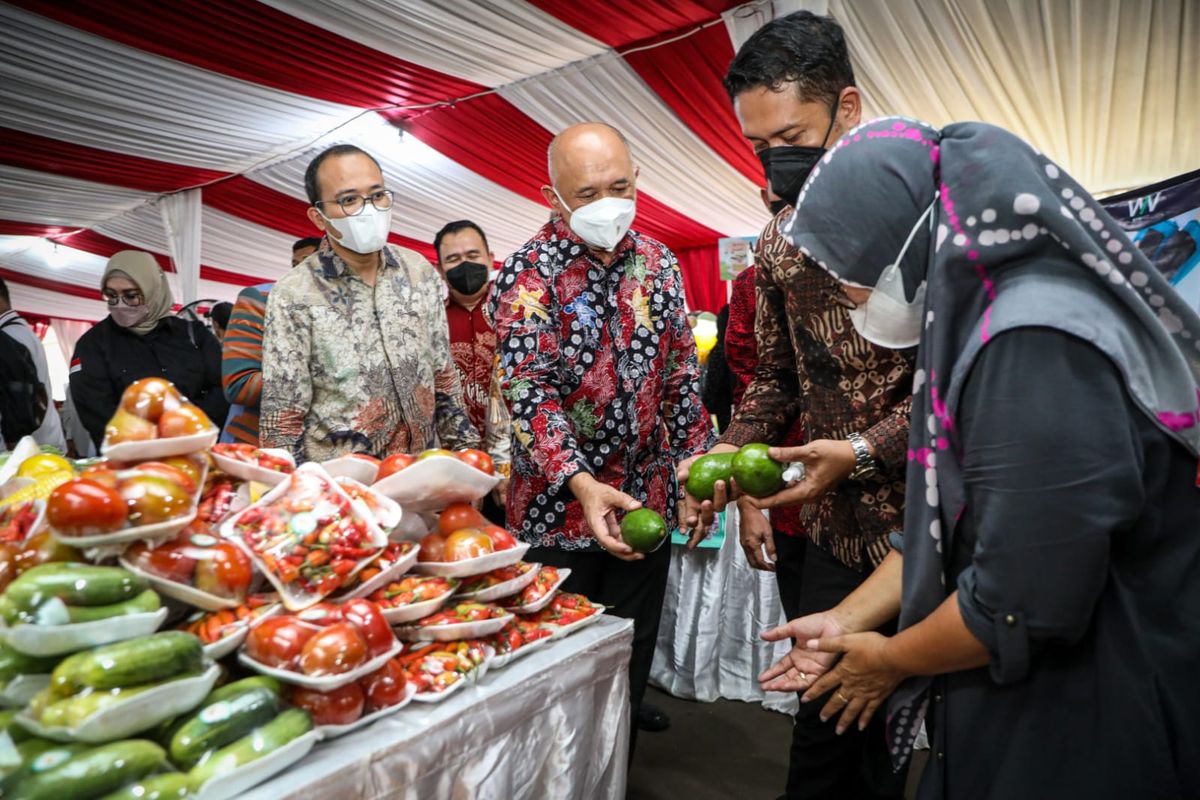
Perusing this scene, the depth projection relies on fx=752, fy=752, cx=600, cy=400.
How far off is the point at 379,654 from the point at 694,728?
2.49m

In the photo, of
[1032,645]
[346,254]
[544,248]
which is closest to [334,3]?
[346,254]

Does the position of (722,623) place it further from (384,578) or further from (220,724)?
(220,724)

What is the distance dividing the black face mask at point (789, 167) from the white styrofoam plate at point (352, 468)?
0.99m

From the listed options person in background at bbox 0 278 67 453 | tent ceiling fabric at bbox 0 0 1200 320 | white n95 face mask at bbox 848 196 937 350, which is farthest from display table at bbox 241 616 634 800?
tent ceiling fabric at bbox 0 0 1200 320

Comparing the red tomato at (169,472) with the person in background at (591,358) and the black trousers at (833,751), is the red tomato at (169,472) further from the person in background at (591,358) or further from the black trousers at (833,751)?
the black trousers at (833,751)

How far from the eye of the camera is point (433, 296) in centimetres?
247

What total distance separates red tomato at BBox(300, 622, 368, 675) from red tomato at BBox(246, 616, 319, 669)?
1cm

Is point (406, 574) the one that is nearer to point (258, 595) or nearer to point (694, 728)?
point (258, 595)

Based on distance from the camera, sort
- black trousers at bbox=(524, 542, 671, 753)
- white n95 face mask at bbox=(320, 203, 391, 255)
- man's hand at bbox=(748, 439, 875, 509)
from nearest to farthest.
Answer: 1. man's hand at bbox=(748, 439, 875, 509)
2. black trousers at bbox=(524, 542, 671, 753)
3. white n95 face mask at bbox=(320, 203, 391, 255)

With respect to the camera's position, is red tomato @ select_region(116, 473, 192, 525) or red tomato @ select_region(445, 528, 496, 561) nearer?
red tomato @ select_region(116, 473, 192, 525)

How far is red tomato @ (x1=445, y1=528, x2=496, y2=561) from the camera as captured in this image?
48.4 inches

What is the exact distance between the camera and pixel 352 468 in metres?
1.35

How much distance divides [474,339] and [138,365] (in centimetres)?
165

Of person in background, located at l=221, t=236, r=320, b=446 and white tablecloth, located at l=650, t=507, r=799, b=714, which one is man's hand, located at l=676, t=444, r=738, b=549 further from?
white tablecloth, located at l=650, t=507, r=799, b=714
